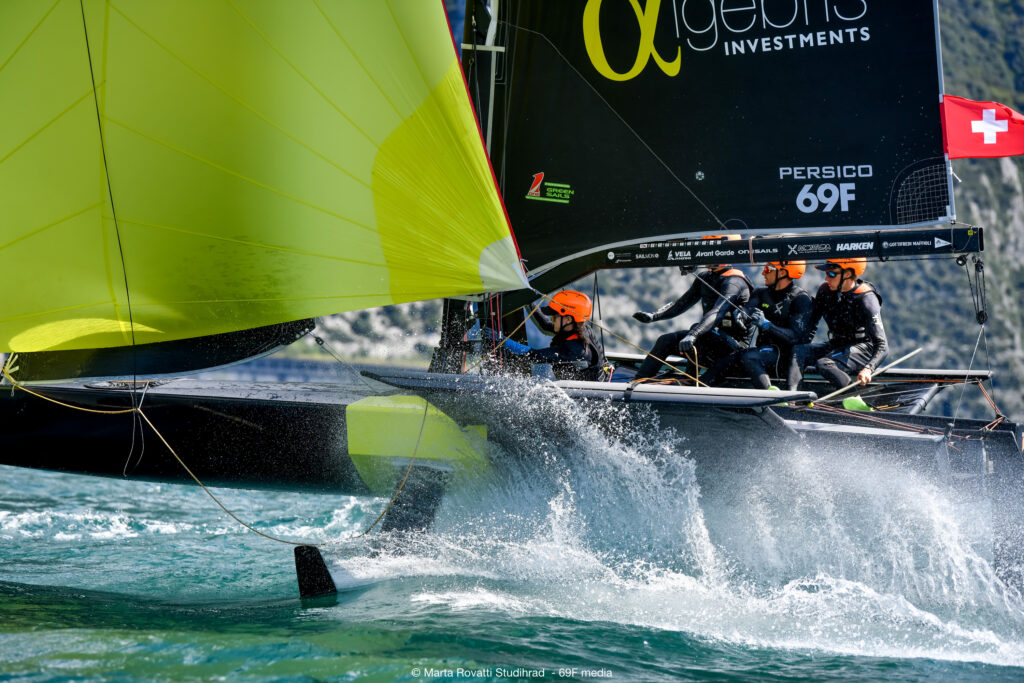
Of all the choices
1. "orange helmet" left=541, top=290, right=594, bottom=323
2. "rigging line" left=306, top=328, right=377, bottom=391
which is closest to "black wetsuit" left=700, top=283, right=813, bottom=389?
"orange helmet" left=541, top=290, right=594, bottom=323

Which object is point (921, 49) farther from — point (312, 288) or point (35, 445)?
point (35, 445)

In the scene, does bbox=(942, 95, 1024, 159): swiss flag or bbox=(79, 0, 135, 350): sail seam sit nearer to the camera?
bbox=(79, 0, 135, 350): sail seam

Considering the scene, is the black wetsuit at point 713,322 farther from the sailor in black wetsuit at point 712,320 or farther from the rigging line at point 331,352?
the rigging line at point 331,352

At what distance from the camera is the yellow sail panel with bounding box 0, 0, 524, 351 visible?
344cm

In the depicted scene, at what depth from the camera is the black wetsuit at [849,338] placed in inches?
191

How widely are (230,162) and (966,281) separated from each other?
168 ft

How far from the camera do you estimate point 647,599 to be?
362 cm

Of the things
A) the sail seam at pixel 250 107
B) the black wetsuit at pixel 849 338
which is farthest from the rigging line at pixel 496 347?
the black wetsuit at pixel 849 338

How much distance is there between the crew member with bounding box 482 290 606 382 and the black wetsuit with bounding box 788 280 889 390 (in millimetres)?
1050

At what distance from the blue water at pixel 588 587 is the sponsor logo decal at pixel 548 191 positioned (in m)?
1.47

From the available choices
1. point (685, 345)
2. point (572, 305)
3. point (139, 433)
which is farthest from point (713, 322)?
point (139, 433)

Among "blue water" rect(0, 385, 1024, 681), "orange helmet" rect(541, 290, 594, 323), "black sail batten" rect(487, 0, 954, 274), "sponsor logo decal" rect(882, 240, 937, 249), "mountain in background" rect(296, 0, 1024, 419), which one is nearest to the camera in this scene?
"blue water" rect(0, 385, 1024, 681)

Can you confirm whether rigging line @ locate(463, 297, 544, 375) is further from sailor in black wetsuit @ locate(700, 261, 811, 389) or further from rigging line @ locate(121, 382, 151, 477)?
rigging line @ locate(121, 382, 151, 477)

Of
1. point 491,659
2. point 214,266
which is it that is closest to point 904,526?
point 491,659
